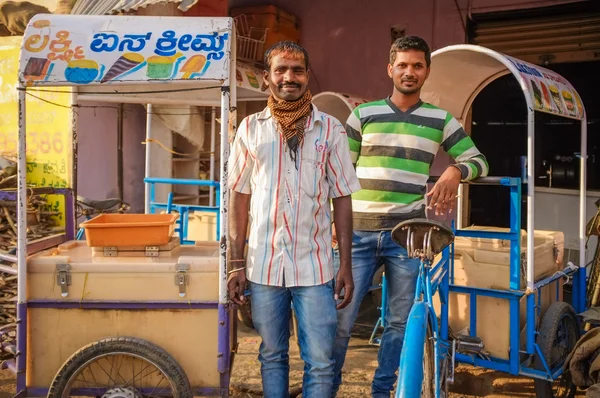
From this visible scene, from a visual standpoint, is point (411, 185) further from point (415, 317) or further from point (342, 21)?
point (342, 21)

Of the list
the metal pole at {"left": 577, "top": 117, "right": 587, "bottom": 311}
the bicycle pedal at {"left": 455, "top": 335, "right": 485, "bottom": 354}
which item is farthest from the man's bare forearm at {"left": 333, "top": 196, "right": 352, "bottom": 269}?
Result: the metal pole at {"left": 577, "top": 117, "right": 587, "bottom": 311}

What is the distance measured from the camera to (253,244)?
297cm

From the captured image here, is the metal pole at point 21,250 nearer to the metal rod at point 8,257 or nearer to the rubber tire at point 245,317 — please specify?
the metal rod at point 8,257

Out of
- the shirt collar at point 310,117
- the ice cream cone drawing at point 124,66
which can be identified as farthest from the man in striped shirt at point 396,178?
the ice cream cone drawing at point 124,66

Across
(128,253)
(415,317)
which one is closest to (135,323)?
(128,253)

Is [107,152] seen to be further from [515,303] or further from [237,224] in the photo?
[515,303]

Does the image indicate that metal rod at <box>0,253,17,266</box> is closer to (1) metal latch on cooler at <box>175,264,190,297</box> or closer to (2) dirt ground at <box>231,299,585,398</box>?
(1) metal latch on cooler at <box>175,264,190,297</box>

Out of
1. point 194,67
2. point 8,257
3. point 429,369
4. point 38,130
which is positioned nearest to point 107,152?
point 38,130

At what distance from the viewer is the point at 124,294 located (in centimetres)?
329

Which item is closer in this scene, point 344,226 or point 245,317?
point 344,226

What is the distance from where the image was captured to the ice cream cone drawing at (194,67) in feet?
10.3

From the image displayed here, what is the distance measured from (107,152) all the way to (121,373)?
4.88m

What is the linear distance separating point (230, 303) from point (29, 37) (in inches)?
69.5

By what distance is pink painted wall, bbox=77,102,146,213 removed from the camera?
7.70 metres
